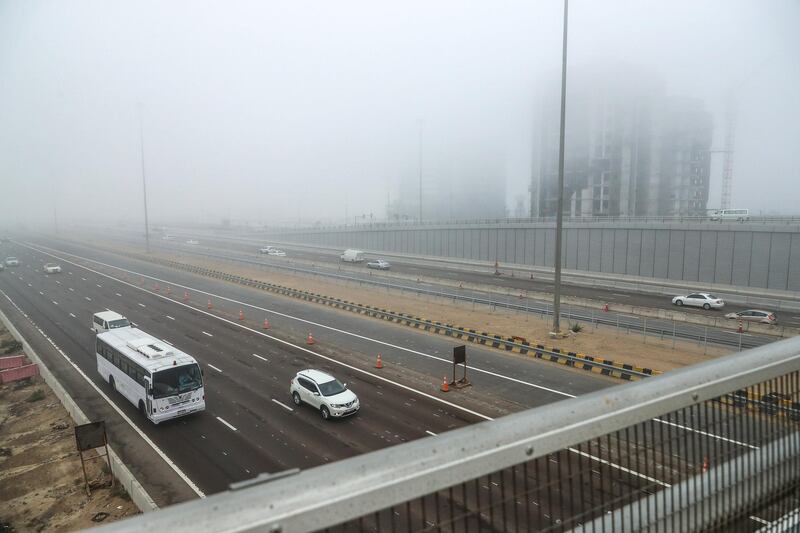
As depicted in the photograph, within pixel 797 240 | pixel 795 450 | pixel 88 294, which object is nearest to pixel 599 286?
pixel 797 240

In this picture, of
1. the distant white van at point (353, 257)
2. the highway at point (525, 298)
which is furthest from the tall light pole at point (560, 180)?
the distant white van at point (353, 257)

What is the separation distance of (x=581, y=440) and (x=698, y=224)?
49354mm

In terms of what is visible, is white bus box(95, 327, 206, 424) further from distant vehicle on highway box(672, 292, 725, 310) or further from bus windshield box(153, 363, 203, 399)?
distant vehicle on highway box(672, 292, 725, 310)

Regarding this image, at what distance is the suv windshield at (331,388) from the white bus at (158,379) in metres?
4.47

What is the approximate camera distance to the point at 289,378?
73.4 feet

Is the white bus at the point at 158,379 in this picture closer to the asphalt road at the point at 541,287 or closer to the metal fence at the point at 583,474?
the metal fence at the point at 583,474

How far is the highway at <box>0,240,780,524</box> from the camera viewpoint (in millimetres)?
14094

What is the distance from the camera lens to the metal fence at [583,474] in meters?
2.34

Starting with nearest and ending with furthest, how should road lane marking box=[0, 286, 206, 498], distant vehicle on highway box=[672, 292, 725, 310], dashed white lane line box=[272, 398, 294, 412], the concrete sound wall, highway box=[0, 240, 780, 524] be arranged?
1. road lane marking box=[0, 286, 206, 498]
2. highway box=[0, 240, 780, 524]
3. dashed white lane line box=[272, 398, 294, 412]
4. distant vehicle on highway box=[672, 292, 725, 310]
5. the concrete sound wall

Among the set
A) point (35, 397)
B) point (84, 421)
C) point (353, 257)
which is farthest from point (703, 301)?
point (353, 257)

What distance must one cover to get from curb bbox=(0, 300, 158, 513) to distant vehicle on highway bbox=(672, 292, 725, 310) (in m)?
36.7

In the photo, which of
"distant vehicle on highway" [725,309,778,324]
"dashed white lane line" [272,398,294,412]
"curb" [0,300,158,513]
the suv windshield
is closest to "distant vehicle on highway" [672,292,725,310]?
"distant vehicle on highway" [725,309,778,324]

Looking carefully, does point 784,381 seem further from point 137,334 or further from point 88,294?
point 88,294

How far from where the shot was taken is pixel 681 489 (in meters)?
3.83
